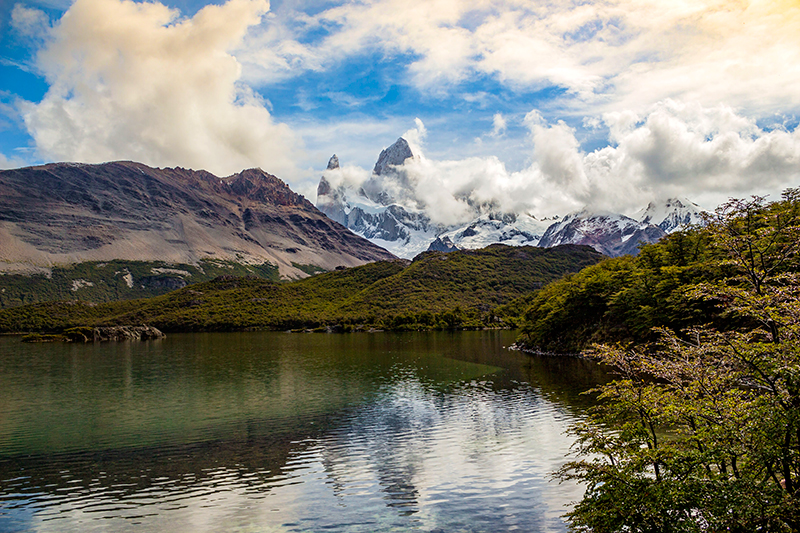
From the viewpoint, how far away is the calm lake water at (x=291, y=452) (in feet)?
67.4

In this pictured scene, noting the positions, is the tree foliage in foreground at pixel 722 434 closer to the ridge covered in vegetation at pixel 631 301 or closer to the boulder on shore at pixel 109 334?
the ridge covered in vegetation at pixel 631 301

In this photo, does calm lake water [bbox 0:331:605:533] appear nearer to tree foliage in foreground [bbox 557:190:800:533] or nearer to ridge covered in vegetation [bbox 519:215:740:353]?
tree foliage in foreground [bbox 557:190:800:533]

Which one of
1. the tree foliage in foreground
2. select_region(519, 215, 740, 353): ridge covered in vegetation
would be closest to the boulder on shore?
select_region(519, 215, 740, 353): ridge covered in vegetation

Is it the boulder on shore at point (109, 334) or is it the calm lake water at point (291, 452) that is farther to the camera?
the boulder on shore at point (109, 334)

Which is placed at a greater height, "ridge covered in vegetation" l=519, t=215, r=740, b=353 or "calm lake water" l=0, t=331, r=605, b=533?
"ridge covered in vegetation" l=519, t=215, r=740, b=353

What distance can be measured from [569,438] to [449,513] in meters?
14.5

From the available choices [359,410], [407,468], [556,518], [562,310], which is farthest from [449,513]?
[562,310]

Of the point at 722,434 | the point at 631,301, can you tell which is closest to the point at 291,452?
the point at 722,434

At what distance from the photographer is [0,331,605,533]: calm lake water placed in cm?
2055

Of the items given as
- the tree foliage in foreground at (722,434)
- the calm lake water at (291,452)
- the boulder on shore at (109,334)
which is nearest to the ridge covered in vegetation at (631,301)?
the calm lake water at (291,452)

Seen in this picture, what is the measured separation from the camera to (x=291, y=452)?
2973 centimetres

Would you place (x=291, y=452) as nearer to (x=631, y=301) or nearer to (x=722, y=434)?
(x=722, y=434)

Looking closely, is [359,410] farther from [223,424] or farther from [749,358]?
[749,358]

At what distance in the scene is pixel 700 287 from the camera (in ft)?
50.8
